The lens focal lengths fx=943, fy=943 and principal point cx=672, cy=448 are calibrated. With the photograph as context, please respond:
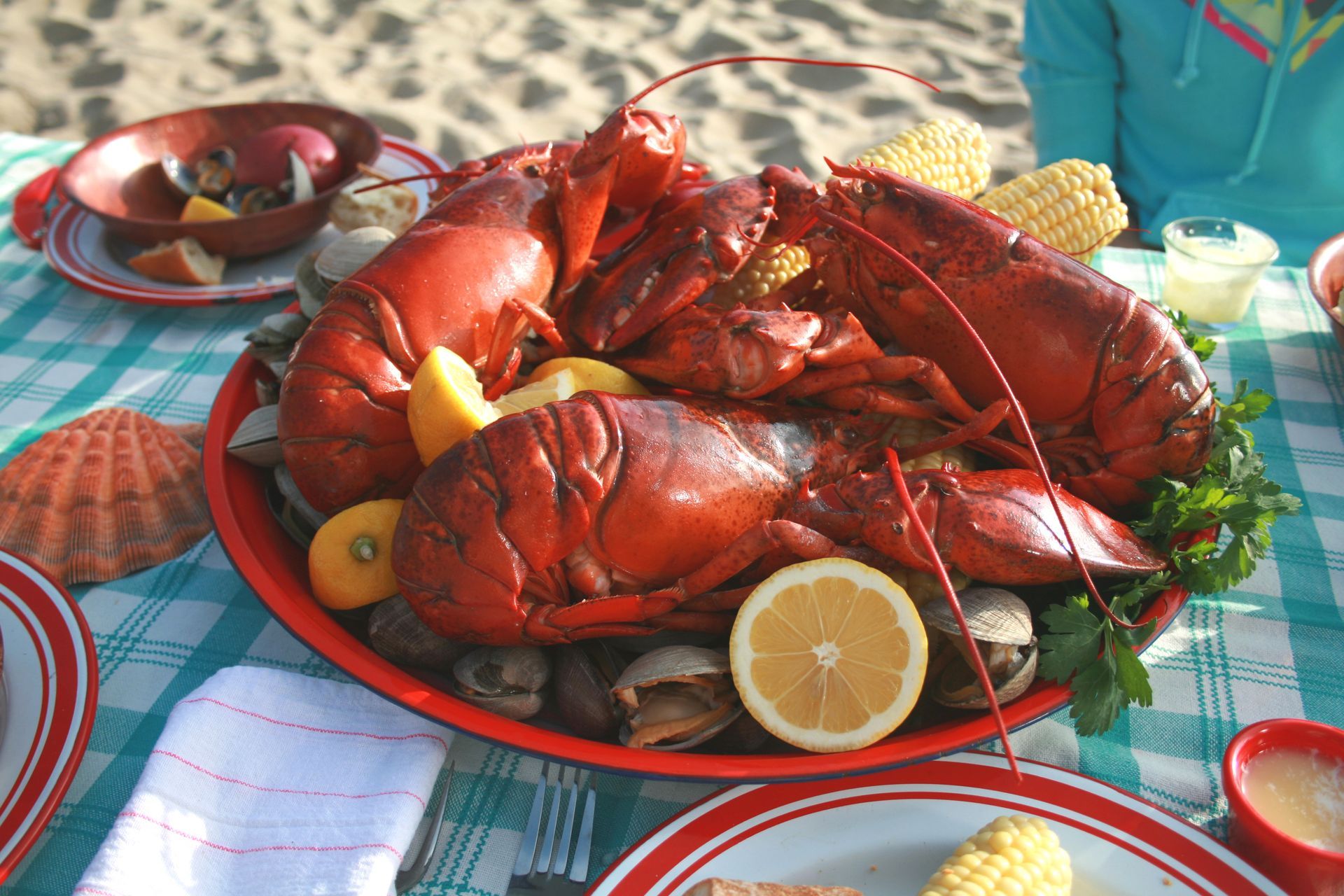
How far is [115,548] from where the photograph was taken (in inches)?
70.7

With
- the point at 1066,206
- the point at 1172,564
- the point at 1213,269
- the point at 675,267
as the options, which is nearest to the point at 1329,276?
the point at 1213,269

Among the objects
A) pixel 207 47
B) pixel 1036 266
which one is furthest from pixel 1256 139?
pixel 207 47

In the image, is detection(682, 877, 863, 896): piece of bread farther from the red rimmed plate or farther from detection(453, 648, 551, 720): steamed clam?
the red rimmed plate

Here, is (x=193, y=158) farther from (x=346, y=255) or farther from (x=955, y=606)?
(x=955, y=606)

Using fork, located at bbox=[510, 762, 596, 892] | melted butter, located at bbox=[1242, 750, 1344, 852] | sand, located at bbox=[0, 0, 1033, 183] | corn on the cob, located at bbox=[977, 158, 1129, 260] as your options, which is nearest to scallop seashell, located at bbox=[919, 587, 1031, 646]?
melted butter, located at bbox=[1242, 750, 1344, 852]

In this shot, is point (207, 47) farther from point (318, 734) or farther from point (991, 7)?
point (318, 734)

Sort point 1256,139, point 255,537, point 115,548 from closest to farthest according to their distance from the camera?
point 255,537
point 115,548
point 1256,139

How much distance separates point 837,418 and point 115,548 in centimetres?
141

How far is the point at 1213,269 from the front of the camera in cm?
240

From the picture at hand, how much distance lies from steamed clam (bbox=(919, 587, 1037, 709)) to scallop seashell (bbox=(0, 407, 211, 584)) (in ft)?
4.53

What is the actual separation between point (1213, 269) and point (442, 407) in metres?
1.97

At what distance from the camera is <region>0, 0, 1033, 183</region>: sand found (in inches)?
201

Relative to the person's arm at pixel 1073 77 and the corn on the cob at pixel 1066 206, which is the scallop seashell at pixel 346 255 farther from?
the person's arm at pixel 1073 77

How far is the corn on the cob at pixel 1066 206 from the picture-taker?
2.19 metres
